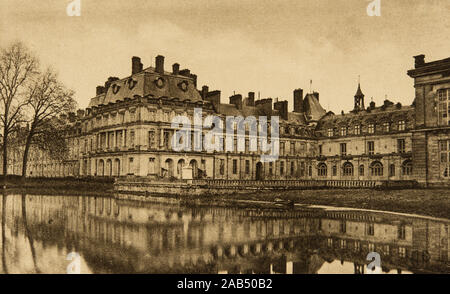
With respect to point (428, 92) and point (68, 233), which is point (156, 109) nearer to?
point (428, 92)

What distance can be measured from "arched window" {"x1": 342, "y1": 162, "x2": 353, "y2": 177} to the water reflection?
3504 cm

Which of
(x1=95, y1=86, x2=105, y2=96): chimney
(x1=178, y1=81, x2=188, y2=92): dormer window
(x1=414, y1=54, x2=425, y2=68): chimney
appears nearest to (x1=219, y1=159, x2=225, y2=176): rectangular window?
(x1=178, y1=81, x2=188, y2=92): dormer window

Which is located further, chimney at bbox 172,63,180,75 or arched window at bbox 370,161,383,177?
arched window at bbox 370,161,383,177

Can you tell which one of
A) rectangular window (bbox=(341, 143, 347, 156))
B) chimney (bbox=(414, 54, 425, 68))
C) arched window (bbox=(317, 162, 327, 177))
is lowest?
arched window (bbox=(317, 162, 327, 177))

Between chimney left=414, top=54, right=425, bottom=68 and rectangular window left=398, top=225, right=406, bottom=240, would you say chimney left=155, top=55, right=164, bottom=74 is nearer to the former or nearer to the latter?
chimney left=414, top=54, right=425, bottom=68

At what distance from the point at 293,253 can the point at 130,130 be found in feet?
111

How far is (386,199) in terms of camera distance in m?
22.6

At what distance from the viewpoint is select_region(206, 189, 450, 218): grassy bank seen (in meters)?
18.8

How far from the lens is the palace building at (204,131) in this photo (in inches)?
1598

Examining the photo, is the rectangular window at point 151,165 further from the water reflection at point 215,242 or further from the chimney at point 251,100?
the water reflection at point 215,242

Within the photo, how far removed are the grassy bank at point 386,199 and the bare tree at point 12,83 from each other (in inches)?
622

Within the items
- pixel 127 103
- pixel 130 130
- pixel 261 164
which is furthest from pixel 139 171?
pixel 261 164

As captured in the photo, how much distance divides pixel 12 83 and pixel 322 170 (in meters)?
39.9

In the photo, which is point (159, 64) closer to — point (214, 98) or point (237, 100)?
point (214, 98)
